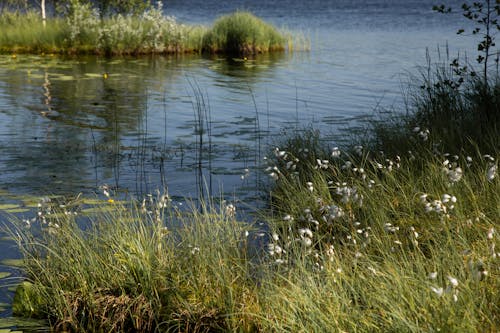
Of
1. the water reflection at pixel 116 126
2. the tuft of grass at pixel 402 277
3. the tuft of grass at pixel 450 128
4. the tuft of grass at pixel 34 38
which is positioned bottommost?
the water reflection at pixel 116 126

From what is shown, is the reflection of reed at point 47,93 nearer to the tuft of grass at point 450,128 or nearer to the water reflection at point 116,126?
the water reflection at point 116,126

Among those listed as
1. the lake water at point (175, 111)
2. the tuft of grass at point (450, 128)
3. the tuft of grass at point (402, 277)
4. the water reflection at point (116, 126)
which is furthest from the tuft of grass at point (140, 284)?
the water reflection at point (116, 126)

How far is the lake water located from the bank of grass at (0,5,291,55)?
89 cm

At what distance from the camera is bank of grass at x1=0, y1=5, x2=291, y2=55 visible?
2191 centimetres

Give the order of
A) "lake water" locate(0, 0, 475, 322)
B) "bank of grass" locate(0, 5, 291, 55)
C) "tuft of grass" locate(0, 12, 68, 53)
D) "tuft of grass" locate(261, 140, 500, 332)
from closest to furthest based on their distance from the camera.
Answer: "tuft of grass" locate(261, 140, 500, 332), "lake water" locate(0, 0, 475, 322), "bank of grass" locate(0, 5, 291, 55), "tuft of grass" locate(0, 12, 68, 53)

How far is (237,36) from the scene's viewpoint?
2319 centimetres

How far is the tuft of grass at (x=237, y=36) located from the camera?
2294 centimetres

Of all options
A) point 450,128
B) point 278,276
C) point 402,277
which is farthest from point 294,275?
point 450,128

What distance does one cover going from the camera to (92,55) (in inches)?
870

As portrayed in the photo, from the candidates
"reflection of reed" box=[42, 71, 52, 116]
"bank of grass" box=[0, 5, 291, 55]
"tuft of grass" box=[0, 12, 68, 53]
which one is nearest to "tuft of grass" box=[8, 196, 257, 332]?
"reflection of reed" box=[42, 71, 52, 116]

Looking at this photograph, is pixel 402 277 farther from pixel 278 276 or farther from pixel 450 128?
pixel 450 128

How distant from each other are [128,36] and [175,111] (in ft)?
31.5

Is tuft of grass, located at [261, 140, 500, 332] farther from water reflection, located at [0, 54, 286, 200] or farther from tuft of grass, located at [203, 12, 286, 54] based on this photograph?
tuft of grass, located at [203, 12, 286, 54]

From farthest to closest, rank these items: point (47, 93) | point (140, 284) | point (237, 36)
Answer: point (237, 36) → point (47, 93) → point (140, 284)
